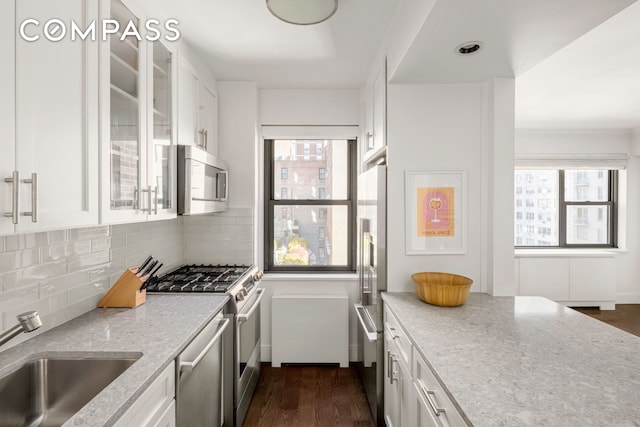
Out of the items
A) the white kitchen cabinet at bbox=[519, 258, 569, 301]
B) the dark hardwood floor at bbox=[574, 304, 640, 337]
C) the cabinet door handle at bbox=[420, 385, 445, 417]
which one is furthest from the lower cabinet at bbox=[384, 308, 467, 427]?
the dark hardwood floor at bbox=[574, 304, 640, 337]

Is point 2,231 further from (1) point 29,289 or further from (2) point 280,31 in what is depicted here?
(2) point 280,31

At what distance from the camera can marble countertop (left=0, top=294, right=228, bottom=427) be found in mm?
966

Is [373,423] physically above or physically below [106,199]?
below

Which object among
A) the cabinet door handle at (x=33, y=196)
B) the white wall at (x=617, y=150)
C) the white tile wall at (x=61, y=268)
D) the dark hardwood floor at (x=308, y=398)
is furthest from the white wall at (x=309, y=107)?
the white wall at (x=617, y=150)

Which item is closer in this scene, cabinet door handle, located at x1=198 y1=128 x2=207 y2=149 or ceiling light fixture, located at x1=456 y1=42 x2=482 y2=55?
ceiling light fixture, located at x1=456 y1=42 x2=482 y2=55

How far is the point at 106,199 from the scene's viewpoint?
135 centimetres

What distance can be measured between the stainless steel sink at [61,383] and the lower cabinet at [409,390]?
108cm

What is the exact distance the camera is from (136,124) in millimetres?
1618

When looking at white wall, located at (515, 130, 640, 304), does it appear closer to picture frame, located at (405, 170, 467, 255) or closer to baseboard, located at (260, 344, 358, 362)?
picture frame, located at (405, 170, 467, 255)

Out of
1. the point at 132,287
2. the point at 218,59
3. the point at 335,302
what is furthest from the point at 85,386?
the point at 218,59

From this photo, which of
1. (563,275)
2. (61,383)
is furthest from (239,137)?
(563,275)

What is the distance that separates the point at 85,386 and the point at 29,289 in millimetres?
469

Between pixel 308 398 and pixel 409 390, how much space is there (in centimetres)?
126

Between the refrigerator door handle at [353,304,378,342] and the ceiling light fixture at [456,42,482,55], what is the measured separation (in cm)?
162
